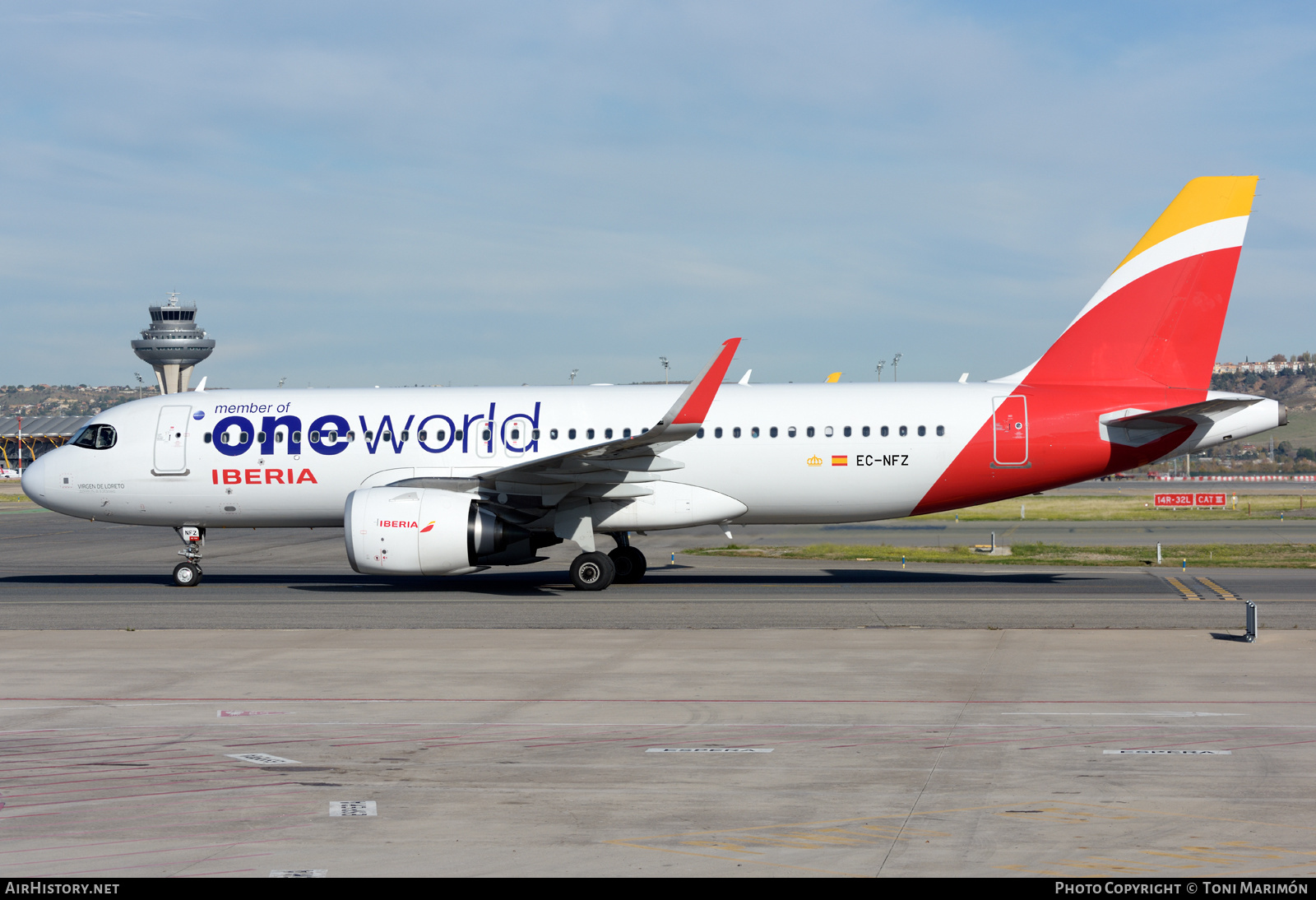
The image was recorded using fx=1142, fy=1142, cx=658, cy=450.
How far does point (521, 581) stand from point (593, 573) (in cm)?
287

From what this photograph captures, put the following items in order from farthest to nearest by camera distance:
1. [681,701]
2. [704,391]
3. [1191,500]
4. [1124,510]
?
[1191,500]
[1124,510]
[704,391]
[681,701]

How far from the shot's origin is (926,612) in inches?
719

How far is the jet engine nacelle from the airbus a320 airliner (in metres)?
0.03

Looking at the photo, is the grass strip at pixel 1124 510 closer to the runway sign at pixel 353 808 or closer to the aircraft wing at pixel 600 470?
the aircraft wing at pixel 600 470

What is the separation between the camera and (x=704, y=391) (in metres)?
20.4

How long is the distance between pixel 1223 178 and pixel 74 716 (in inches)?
833

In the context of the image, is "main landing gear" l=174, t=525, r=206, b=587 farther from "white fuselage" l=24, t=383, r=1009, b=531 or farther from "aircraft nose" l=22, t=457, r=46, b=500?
"aircraft nose" l=22, t=457, r=46, b=500

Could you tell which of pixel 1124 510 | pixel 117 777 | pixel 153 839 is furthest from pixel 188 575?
pixel 1124 510

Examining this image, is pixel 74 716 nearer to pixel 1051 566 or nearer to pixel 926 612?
pixel 926 612

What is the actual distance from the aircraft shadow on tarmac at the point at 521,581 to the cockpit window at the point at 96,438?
116 inches

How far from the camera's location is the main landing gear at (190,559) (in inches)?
922

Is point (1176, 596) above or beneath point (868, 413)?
beneath

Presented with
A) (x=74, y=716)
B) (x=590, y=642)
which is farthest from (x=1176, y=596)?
(x=74, y=716)

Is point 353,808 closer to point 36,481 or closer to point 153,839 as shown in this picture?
point 153,839
